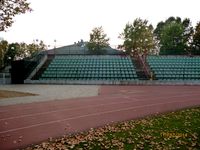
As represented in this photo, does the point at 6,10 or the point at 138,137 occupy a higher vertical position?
the point at 6,10

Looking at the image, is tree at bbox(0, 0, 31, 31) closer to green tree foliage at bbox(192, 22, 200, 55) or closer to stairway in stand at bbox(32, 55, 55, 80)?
stairway in stand at bbox(32, 55, 55, 80)

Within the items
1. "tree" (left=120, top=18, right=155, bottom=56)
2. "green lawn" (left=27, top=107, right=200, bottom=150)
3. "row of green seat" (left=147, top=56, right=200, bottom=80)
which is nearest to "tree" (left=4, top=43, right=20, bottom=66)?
"tree" (left=120, top=18, right=155, bottom=56)

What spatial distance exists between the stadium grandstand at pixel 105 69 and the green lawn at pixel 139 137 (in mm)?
24729

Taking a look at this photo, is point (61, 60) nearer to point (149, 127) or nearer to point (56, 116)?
point (56, 116)

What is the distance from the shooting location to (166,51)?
74125mm

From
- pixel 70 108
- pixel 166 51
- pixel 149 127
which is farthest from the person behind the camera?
pixel 166 51

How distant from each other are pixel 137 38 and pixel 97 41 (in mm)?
9276

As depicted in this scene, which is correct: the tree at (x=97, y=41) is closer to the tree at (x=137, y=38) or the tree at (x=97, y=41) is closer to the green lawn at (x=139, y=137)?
the tree at (x=137, y=38)

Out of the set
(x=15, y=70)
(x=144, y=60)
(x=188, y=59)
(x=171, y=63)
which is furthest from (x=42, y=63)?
(x=188, y=59)

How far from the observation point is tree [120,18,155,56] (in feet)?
220

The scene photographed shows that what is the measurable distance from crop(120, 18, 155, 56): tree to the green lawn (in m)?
54.5

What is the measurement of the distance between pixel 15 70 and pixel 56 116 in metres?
24.6

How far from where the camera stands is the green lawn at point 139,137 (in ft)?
28.4

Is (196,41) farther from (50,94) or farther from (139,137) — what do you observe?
(139,137)
